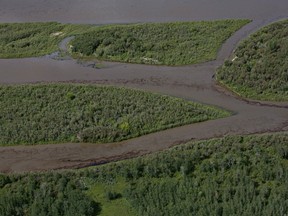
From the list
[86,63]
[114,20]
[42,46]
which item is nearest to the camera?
[86,63]

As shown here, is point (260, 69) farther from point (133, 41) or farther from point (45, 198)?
point (45, 198)

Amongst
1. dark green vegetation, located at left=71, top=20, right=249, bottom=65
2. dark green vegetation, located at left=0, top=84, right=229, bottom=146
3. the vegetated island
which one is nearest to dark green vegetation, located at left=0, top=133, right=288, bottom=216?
dark green vegetation, located at left=0, top=84, right=229, bottom=146

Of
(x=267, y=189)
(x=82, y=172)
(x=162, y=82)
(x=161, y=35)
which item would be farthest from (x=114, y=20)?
(x=267, y=189)

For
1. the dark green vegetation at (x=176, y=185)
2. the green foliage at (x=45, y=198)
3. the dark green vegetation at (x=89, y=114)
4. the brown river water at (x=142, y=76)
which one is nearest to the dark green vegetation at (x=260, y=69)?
the brown river water at (x=142, y=76)

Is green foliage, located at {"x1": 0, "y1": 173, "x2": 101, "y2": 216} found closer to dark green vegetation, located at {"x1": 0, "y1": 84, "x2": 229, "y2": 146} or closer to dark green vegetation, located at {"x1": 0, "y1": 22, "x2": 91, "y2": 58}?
dark green vegetation, located at {"x1": 0, "y1": 84, "x2": 229, "y2": 146}

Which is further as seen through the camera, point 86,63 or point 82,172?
point 86,63

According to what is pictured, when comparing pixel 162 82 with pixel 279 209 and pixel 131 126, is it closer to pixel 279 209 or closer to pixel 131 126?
pixel 131 126
